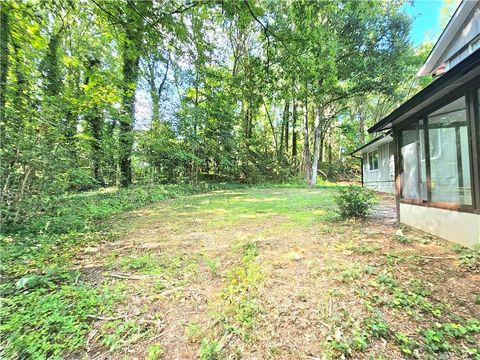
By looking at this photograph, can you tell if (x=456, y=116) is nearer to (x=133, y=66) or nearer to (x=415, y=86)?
(x=133, y=66)

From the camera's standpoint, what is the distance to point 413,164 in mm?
4848

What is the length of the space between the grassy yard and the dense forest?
7.97 ft

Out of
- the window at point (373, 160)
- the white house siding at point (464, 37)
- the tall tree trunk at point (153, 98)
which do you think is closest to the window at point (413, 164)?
the white house siding at point (464, 37)

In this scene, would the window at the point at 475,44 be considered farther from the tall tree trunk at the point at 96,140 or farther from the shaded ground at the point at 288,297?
the tall tree trunk at the point at 96,140

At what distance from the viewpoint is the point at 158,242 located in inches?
171

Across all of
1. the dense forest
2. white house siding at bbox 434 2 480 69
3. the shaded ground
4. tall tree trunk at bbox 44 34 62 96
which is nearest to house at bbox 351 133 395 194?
white house siding at bbox 434 2 480 69

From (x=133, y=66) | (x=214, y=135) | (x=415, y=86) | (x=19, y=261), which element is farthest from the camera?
(x=415, y=86)

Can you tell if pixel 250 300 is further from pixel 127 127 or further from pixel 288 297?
pixel 127 127

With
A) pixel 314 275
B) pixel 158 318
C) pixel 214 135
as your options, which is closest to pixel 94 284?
pixel 158 318

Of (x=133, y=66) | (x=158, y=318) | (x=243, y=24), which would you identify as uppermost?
(x=133, y=66)

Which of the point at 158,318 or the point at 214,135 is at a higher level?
the point at 214,135

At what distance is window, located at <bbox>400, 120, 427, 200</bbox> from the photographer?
4.58m

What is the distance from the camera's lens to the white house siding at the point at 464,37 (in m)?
6.20

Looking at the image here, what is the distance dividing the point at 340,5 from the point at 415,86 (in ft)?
77.1
